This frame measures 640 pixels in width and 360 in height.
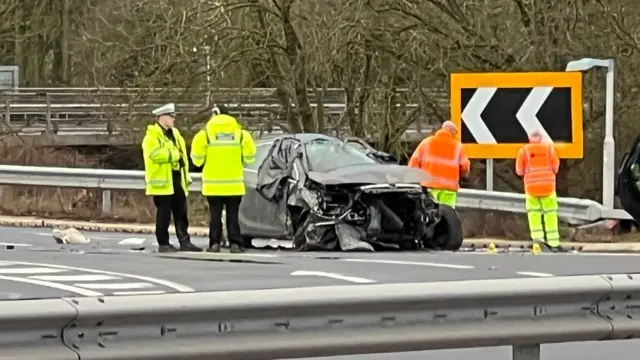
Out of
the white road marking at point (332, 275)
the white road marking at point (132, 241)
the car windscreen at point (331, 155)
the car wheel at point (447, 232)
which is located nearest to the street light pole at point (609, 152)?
the car wheel at point (447, 232)

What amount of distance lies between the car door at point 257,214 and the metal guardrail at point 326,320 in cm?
919

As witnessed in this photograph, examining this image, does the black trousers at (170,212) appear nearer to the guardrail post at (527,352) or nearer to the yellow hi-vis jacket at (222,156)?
the yellow hi-vis jacket at (222,156)

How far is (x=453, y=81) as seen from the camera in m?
20.2

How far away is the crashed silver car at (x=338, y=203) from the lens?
14.7 meters

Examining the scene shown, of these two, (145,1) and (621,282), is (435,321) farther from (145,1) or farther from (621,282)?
(145,1)

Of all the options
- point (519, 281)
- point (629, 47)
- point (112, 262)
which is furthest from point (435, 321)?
point (629, 47)

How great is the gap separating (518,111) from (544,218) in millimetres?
3799

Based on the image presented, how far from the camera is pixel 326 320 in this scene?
19.2 feet

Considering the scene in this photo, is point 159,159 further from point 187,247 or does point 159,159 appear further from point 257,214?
point 257,214

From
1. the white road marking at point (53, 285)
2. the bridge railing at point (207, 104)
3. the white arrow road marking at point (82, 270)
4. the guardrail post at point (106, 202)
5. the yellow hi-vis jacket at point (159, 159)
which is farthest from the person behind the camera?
the bridge railing at point (207, 104)

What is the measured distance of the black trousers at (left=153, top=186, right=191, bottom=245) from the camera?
1518 cm

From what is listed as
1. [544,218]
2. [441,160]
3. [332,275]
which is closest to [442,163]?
[441,160]

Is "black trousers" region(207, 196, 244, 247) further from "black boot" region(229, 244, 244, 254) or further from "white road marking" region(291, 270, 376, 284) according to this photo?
"white road marking" region(291, 270, 376, 284)

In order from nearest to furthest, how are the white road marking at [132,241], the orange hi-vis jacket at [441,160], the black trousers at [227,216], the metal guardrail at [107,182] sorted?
the black trousers at [227,216], the orange hi-vis jacket at [441,160], the white road marking at [132,241], the metal guardrail at [107,182]
